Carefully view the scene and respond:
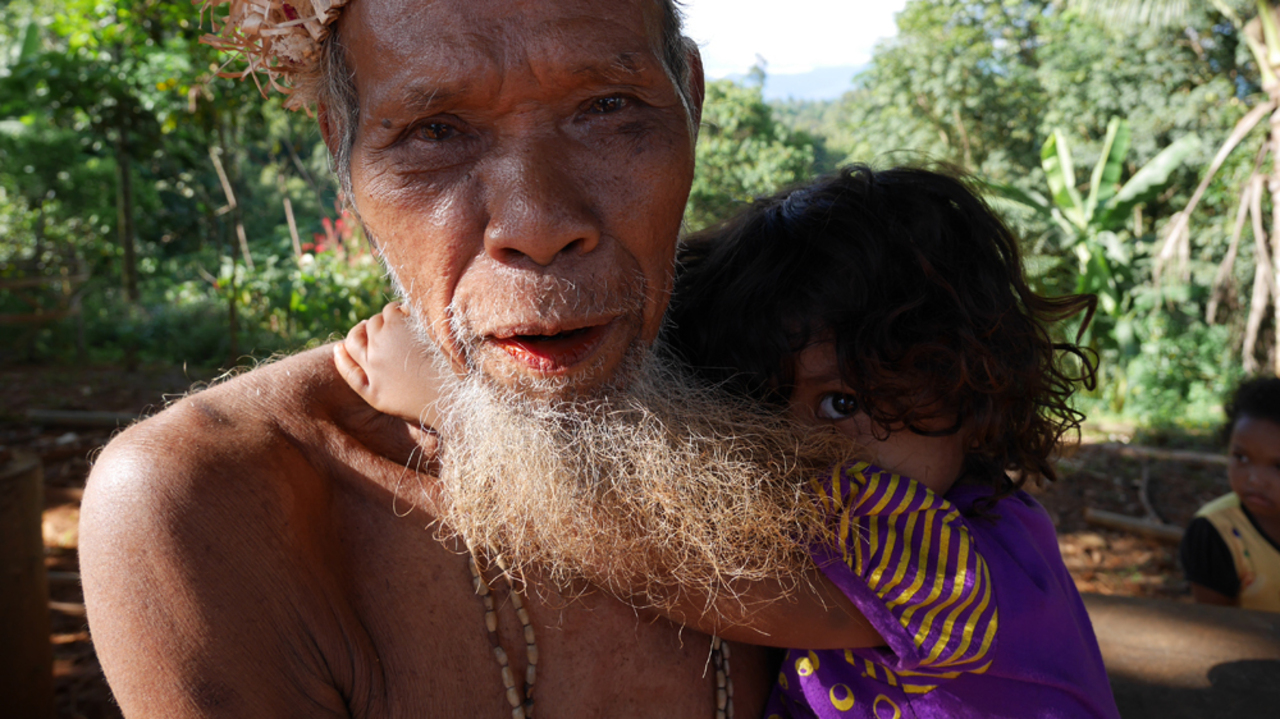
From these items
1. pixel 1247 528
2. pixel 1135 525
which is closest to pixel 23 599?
pixel 1247 528

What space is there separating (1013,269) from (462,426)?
3.55ft

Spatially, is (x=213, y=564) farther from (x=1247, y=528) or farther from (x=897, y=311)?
(x=1247, y=528)

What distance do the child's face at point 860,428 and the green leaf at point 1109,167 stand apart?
1052 centimetres

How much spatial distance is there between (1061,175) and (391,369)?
11129 mm

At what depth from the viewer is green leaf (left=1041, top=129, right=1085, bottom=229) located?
1012 centimetres

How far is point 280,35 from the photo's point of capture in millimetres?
1365

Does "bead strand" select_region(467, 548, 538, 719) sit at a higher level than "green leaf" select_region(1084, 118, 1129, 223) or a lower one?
lower

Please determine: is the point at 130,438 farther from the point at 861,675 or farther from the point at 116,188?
the point at 116,188

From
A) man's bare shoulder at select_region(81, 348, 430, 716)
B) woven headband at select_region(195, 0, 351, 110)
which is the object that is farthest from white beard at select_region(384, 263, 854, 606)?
woven headband at select_region(195, 0, 351, 110)

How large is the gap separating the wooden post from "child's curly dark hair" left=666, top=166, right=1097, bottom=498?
8.90ft

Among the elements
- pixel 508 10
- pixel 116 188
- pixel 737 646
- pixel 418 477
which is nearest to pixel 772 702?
pixel 737 646

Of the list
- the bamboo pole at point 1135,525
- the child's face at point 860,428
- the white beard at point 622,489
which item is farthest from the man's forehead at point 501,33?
the bamboo pole at point 1135,525

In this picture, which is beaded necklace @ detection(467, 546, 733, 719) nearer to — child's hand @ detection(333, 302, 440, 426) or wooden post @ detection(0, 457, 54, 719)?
child's hand @ detection(333, 302, 440, 426)

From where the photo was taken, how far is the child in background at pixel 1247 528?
3.24m
